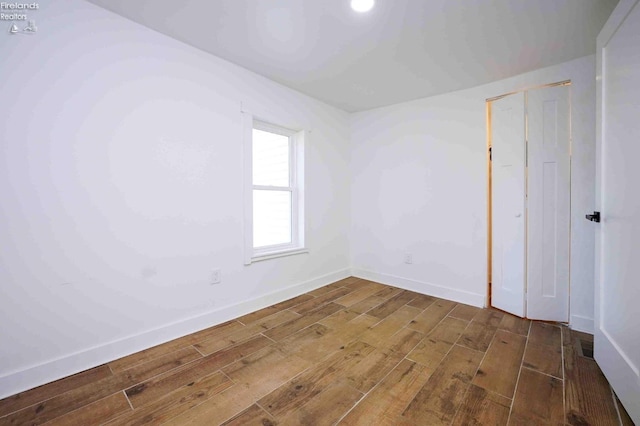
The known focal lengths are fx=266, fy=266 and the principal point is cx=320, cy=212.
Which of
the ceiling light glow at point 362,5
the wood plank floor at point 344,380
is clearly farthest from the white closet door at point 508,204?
the ceiling light glow at point 362,5

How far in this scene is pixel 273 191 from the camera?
119 inches

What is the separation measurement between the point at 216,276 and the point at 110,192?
3.39 feet

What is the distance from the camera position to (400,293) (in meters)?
3.17

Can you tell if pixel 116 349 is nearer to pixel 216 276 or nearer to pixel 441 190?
pixel 216 276

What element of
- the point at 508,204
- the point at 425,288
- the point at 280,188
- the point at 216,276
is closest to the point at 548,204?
the point at 508,204

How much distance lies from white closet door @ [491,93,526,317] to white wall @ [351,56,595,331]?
0.10 meters

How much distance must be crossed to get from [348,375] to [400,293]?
1693mm

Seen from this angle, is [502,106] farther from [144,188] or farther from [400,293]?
[144,188]

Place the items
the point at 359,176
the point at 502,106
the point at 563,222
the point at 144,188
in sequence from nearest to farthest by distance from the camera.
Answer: the point at 144,188 < the point at 563,222 < the point at 502,106 < the point at 359,176

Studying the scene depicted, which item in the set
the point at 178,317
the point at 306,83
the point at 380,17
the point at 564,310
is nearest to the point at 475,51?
the point at 380,17

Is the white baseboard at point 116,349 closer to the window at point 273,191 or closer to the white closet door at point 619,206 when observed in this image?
the window at point 273,191

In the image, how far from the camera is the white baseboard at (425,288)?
112 inches

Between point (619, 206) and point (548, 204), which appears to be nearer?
point (619, 206)

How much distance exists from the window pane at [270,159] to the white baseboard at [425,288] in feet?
5.55
